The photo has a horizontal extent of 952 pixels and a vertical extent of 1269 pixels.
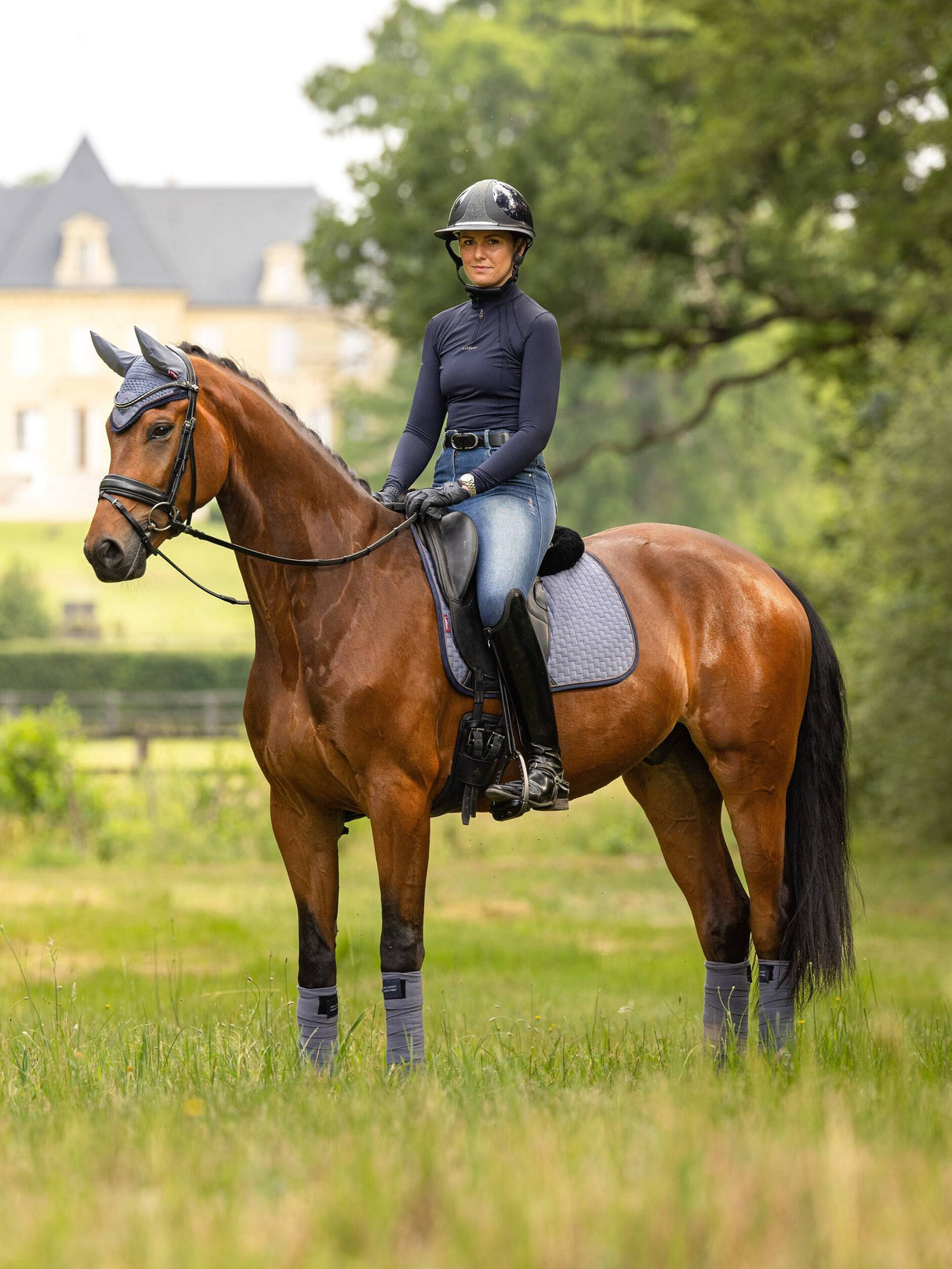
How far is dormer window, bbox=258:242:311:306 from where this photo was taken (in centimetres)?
6856

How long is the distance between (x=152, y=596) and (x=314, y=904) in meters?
48.5

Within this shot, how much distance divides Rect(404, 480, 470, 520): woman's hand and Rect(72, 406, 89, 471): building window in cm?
6275

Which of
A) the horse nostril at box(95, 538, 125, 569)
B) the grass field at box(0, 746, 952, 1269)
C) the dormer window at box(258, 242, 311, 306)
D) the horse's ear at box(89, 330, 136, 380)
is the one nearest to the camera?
the grass field at box(0, 746, 952, 1269)

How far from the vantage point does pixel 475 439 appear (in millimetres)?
5742

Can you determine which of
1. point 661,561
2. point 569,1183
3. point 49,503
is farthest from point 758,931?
point 49,503

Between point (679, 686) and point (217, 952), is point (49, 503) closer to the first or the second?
point (217, 952)

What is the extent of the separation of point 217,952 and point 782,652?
640 cm

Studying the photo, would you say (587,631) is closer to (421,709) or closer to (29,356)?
(421,709)

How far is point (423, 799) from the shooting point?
5.32m

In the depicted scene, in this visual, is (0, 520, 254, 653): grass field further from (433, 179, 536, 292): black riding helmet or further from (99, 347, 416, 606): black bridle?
(99, 347, 416, 606): black bridle

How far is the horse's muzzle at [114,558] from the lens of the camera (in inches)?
193

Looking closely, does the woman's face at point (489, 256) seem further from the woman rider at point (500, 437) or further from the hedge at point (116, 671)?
the hedge at point (116, 671)

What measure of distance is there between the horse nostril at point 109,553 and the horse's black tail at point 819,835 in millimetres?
3061

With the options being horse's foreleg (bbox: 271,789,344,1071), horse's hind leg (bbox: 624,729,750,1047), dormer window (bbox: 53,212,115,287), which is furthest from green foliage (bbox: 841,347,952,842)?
dormer window (bbox: 53,212,115,287)
